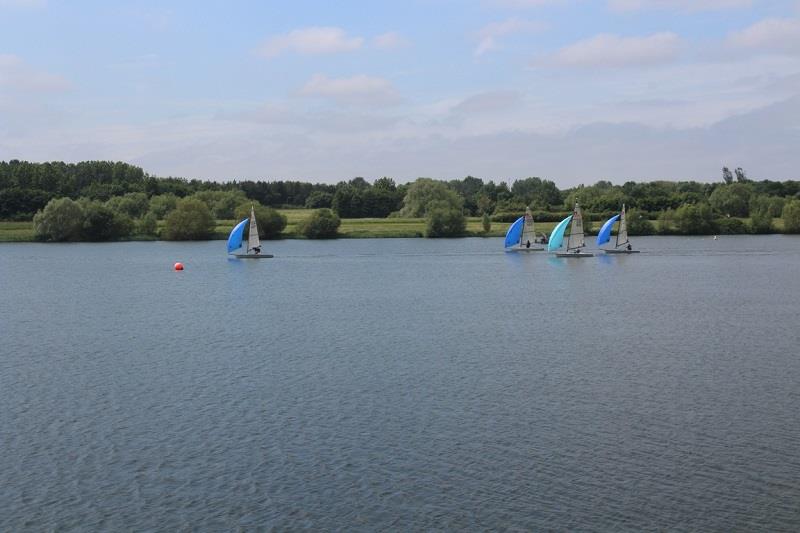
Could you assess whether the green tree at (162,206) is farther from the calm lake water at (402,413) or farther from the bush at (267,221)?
the calm lake water at (402,413)

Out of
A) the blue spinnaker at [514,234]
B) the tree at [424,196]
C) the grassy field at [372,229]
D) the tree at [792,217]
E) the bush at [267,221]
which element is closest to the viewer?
the blue spinnaker at [514,234]

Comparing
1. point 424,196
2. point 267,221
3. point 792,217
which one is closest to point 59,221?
point 267,221

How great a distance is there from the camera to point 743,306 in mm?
56938

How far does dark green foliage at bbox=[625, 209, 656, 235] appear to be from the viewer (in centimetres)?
15900

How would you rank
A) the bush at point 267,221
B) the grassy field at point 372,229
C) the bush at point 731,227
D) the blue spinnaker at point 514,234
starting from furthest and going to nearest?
the bush at point 731,227 < the grassy field at point 372,229 < the bush at point 267,221 < the blue spinnaker at point 514,234

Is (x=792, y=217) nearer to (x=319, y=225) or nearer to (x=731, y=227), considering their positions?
(x=731, y=227)

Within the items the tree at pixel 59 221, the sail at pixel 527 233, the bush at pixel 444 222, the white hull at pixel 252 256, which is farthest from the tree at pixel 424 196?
the white hull at pixel 252 256

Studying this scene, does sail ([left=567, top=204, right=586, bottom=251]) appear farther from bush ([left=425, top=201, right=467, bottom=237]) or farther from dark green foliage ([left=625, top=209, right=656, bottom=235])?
dark green foliage ([left=625, top=209, right=656, bottom=235])

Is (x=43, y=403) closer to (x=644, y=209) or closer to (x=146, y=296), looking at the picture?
(x=146, y=296)

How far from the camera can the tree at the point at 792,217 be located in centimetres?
15625

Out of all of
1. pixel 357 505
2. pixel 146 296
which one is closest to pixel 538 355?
pixel 357 505

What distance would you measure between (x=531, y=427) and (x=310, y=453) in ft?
22.2

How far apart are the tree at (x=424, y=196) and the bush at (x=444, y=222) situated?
20823 millimetres

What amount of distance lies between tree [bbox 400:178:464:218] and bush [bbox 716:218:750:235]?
155 ft
